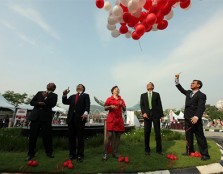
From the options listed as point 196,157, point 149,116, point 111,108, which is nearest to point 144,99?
point 149,116

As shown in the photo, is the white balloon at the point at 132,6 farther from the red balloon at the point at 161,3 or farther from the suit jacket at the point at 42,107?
the suit jacket at the point at 42,107

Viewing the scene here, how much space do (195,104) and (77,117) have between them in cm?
305

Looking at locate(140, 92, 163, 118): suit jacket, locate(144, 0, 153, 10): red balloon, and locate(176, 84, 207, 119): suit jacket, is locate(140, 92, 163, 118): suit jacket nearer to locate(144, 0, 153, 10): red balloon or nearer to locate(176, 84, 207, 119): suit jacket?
locate(176, 84, 207, 119): suit jacket

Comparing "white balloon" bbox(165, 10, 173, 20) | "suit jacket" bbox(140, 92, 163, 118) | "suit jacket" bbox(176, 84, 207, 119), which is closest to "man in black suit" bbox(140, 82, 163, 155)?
"suit jacket" bbox(140, 92, 163, 118)

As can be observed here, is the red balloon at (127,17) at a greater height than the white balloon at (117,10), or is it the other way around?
the white balloon at (117,10)

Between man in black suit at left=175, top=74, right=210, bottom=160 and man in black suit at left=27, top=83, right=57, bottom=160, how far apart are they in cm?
349

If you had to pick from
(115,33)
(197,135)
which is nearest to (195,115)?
(197,135)

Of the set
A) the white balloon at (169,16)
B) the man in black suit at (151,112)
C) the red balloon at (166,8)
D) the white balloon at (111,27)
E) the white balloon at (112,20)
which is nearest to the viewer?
the red balloon at (166,8)

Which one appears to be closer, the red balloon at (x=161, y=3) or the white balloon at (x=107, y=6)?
the red balloon at (x=161, y=3)

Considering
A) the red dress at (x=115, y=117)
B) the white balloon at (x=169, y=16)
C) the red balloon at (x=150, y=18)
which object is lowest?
the red dress at (x=115, y=117)

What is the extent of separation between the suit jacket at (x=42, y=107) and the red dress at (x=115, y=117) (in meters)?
1.40

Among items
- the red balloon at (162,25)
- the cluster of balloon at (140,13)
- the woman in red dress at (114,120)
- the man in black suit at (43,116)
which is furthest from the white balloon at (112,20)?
the man in black suit at (43,116)

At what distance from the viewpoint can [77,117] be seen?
5.09 metres

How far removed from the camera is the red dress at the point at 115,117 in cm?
518
